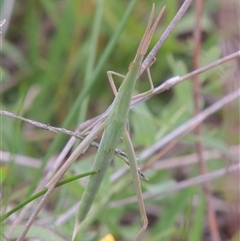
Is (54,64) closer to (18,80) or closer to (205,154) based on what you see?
(18,80)

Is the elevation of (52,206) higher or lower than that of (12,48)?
lower

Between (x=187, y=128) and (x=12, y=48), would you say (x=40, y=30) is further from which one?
(x=187, y=128)

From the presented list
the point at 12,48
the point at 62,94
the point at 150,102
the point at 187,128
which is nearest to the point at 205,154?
the point at 187,128

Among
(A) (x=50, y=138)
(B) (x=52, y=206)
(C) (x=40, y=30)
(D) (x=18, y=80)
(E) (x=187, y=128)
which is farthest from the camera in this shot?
(C) (x=40, y=30)

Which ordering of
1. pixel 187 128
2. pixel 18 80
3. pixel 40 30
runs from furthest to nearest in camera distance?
pixel 40 30
pixel 18 80
pixel 187 128

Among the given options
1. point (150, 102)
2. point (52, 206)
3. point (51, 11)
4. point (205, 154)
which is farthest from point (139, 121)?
point (51, 11)

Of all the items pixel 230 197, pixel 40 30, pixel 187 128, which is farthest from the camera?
pixel 40 30

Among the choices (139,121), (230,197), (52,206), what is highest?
(139,121)

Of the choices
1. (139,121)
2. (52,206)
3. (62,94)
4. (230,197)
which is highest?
(139,121)

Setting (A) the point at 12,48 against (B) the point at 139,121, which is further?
(A) the point at 12,48
